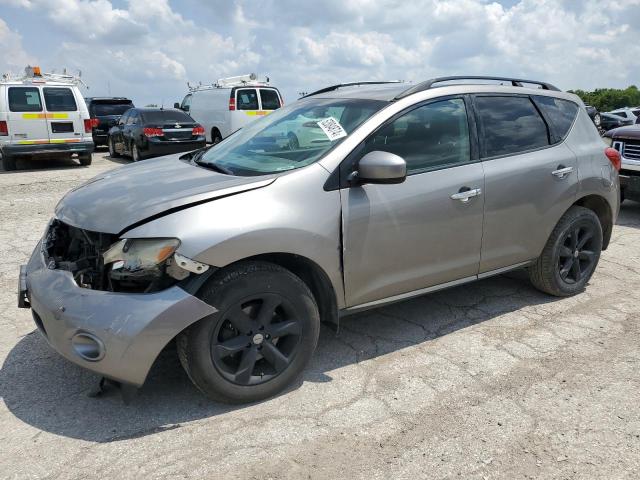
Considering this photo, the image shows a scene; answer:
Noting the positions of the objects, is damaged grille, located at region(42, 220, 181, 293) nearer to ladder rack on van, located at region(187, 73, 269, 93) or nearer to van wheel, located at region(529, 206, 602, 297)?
van wheel, located at region(529, 206, 602, 297)

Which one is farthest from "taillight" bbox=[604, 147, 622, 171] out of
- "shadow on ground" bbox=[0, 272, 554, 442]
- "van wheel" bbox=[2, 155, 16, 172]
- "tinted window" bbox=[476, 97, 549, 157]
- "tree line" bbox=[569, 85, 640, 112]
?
"tree line" bbox=[569, 85, 640, 112]

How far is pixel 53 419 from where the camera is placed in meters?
2.86

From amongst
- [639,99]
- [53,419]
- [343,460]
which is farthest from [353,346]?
[639,99]

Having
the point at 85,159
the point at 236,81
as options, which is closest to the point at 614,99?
the point at 236,81

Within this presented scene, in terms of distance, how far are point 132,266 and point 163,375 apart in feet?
2.94

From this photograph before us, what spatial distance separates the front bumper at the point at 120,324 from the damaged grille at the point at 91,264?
0.29ft

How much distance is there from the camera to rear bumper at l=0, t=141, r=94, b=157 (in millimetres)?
12000

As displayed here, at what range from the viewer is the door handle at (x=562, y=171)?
4.14m

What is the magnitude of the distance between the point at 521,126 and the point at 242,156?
206cm

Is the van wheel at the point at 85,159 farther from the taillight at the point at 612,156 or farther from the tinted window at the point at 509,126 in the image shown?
the taillight at the point at 612,156

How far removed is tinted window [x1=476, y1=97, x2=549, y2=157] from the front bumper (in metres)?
2.34

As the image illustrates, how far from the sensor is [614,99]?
4119 centimetres

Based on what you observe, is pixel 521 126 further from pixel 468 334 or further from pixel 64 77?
pixel 64 77

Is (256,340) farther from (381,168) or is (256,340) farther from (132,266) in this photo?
(381,168)
